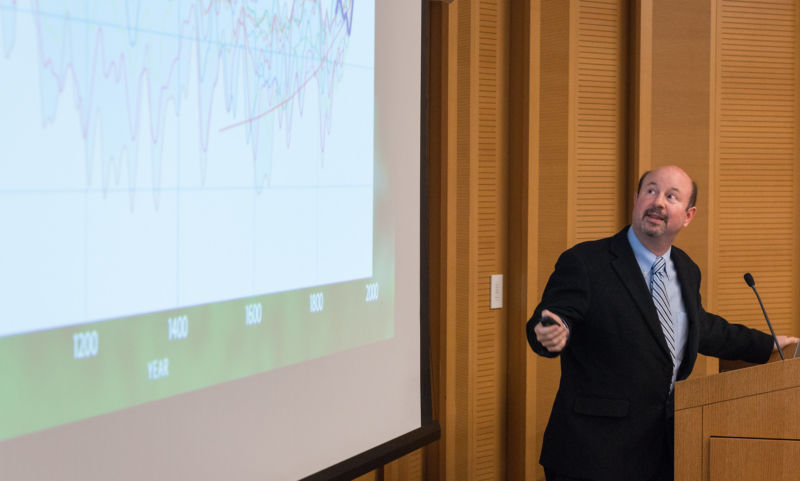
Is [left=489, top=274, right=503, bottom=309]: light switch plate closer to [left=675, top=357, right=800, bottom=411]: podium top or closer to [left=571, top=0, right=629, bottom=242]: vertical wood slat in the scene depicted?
[left=571, top=0, right=629, bottom=242]: vertical wood slat

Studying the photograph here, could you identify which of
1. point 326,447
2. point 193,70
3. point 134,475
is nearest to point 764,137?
point 326,447

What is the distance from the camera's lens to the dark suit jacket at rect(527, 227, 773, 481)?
2.46 meters

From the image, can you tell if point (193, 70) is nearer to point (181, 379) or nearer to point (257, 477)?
point (181, 379)

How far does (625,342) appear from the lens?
250 centimetres

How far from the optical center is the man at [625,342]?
2.46 metres

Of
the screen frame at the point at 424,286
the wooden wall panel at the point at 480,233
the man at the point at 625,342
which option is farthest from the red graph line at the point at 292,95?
the wooden wall panel at the point at 480,233

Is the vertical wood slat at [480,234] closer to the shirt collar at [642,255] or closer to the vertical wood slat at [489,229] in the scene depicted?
the vertical wood slat at [489,229]

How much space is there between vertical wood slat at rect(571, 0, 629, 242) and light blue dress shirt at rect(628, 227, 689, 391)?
33.2 inches

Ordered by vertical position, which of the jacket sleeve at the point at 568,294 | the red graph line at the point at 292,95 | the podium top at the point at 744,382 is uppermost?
the red graph line at the point at 292,95

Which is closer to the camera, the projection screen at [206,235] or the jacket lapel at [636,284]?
the projection screen at [206,235]

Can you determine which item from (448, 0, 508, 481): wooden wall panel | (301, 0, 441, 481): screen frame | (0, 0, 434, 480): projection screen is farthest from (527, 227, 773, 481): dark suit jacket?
(448, 0, 508, 481): wooden wall panel

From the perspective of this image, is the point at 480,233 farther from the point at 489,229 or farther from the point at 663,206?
the point at 663,206

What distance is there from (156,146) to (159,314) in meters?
0.28

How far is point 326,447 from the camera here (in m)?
1.78
